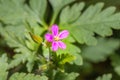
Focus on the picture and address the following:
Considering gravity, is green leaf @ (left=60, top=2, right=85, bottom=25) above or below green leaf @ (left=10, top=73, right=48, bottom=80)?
above

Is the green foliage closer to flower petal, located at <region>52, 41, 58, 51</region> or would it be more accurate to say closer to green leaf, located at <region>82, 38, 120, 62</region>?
flower petal, located at <region>52, 41, 58, 51</region>

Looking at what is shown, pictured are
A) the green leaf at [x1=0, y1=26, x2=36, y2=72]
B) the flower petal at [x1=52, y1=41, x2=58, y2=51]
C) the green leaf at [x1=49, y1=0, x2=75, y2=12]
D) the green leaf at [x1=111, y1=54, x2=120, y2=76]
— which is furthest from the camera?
the green leaf at [x1=111, y1=54, x2=120, y2=76]

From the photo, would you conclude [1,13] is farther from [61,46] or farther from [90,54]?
[90,54]

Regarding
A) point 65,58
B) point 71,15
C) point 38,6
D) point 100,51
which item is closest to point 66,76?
point 65,58

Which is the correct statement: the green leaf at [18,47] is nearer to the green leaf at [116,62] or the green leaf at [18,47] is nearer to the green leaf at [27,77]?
the green leaf at [27,77]

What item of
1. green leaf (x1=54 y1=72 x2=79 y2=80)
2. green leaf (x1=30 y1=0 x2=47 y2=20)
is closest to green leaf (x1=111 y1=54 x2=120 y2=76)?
green leaf (x1=30 y1=0 x2=47 y2=20)

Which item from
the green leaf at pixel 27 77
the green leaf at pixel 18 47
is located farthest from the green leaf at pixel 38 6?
the green leaf at pixel 27 77

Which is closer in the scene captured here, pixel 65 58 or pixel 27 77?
pixel 27 77

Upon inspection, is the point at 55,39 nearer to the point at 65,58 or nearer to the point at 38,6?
the point at 65,58
